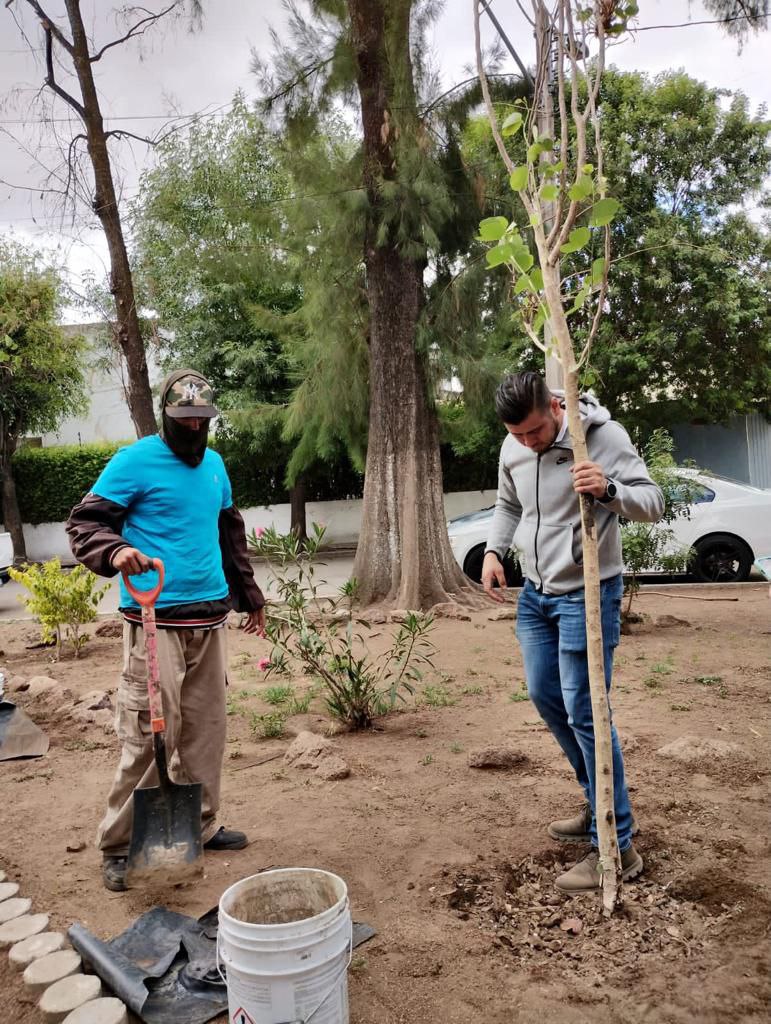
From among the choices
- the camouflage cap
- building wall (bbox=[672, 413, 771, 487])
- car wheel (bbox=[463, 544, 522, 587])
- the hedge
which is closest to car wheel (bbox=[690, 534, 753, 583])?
car wheel (bbox=[463, 544, 522, 587])

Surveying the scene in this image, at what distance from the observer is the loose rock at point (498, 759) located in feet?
14.0

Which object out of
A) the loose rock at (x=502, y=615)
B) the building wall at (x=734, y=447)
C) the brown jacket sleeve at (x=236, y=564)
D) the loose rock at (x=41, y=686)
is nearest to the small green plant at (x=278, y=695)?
the loose rock at (x=41, y=686)

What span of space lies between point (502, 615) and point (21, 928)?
6.10m

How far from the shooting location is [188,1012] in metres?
2.44

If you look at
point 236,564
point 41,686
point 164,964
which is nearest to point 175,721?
point 236,564

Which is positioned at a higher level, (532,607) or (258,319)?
(258,319)

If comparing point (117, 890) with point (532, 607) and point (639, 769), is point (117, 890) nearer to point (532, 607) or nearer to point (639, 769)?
point (532, 607)

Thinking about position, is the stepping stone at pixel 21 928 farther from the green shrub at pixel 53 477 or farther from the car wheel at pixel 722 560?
the green shrub at pixel 53 477

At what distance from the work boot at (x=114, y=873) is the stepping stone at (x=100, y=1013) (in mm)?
823

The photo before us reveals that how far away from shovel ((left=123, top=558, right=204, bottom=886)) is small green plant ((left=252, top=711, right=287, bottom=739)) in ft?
6.37

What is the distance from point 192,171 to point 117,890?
58.4 ft

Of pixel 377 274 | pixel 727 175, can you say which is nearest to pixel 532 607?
pixel 377 274

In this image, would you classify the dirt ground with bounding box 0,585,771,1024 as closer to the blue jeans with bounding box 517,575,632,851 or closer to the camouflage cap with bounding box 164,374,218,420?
the blue jeans with bounding box 517,575,632,851

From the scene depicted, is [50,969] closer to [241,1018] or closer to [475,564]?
[241,1018]
